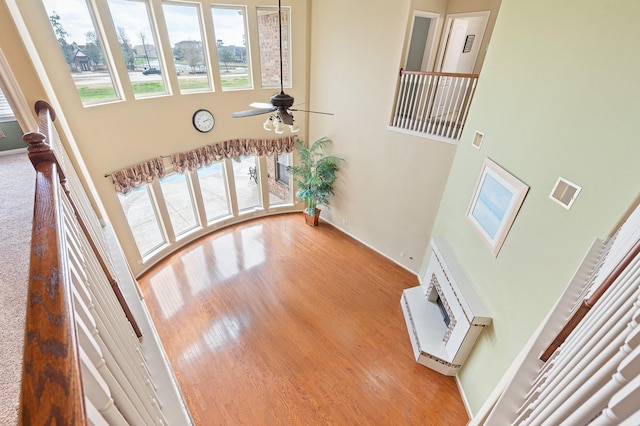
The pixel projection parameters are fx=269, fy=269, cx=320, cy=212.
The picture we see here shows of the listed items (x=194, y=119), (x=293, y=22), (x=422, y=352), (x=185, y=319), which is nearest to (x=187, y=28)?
(x=194, y=119)

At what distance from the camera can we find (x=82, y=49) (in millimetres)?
3643

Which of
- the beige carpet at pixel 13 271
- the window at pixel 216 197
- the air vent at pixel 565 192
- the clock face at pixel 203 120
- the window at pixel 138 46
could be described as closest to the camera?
the beige carpet at pixel 13 271

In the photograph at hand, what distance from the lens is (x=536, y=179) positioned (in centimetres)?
245

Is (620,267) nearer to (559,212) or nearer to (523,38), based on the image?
(559,212)

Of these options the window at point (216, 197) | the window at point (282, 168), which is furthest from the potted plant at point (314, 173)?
the window at point (216, 197)

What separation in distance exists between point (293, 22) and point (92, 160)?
432 centimetres

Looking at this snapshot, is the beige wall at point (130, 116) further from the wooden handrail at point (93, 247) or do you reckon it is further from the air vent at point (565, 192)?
→ the air vent at point (565, 192)

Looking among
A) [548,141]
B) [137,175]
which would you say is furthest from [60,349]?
[137,175]

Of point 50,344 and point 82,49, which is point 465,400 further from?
point 82,49

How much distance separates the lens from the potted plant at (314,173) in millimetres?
6075

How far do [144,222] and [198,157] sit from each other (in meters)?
1.75

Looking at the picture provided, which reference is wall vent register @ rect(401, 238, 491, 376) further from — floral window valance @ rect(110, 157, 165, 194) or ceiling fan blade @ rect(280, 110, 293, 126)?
floral window valance @ rect(110, 157, 165, 194)

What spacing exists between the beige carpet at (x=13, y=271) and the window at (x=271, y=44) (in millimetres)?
4159

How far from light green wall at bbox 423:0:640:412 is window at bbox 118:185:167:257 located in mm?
5536
